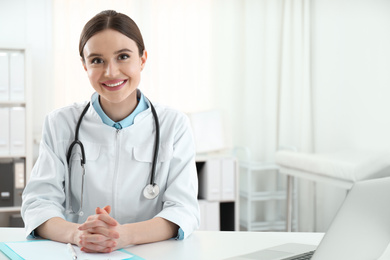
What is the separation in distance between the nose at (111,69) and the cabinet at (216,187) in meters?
2.08

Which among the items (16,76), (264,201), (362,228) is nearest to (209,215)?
(264,201)

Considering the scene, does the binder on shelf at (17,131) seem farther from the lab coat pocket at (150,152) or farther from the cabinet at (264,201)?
the lab coat pocket at (150,152)

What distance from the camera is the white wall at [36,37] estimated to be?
3506mm

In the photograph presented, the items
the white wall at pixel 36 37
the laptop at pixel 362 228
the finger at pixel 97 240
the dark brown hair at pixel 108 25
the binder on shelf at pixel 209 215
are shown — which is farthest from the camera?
the white wall at pixel 36 37

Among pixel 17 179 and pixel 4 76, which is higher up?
pixel 4 76

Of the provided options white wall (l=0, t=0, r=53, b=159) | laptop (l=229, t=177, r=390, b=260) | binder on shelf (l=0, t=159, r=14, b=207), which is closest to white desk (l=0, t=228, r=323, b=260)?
laptop (l=229, t=177, r=390, b=260)

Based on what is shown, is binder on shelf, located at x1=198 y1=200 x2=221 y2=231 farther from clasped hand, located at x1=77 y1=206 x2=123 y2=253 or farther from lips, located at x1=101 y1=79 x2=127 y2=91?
clasped hand, located at x1=77 y1=206 x2=123 y2=253

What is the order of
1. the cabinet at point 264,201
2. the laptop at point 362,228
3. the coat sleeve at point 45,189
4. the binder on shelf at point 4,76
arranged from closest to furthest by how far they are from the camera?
the laptop at point 362,228, the coat sleeve at point 45,189, the binder on shelf at point 4,76, the cabinet at point 264,201

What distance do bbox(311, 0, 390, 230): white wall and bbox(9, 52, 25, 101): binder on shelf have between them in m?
→ 2.22

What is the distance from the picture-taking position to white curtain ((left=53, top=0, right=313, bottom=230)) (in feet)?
12.2

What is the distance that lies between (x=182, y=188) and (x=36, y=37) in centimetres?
263

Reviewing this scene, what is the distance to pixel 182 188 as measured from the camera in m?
1.31

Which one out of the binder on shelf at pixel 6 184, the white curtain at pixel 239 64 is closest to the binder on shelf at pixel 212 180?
the white curtain at pixel 239 64

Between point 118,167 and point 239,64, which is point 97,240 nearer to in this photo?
point 118,167
